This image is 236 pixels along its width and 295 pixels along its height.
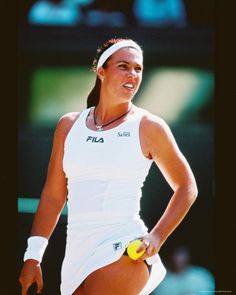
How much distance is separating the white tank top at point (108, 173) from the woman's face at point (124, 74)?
123 mm

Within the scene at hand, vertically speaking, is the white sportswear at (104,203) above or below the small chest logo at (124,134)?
below

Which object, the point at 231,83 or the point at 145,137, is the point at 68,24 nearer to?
the point at 231,83

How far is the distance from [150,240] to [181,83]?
5.63 feet

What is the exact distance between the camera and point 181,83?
13.7 ft

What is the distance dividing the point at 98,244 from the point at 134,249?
17cm

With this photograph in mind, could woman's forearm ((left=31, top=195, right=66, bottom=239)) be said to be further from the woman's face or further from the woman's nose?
the woman's nose

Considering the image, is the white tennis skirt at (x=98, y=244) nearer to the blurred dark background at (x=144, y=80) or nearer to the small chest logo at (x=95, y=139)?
the small chest logo at (x=95, y=139)

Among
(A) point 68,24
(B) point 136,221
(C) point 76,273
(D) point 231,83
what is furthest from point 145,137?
(A) point 68,24

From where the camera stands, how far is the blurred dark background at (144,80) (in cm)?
402

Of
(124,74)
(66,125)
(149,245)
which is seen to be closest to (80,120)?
(66,125)

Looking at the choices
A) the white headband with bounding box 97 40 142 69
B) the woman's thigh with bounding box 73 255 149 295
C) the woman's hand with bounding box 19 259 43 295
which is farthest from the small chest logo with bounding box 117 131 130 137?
the woman's hand with bounding box 19 259 43 295

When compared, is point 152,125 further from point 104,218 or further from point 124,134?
point 104,218

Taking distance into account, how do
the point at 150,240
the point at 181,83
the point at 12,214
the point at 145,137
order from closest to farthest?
1. the point at 150,240
2. the point at 145,137
3. the point at 12,214
4. the point at 181,83

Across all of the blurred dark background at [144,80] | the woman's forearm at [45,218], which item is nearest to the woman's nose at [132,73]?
the woman's forearm at [45,218]
